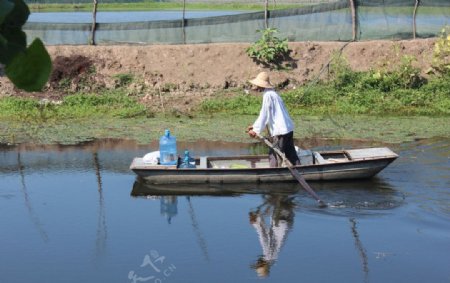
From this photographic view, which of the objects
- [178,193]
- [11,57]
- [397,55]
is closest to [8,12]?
[11,57]

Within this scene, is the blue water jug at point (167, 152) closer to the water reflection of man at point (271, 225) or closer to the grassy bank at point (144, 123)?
the water reflection of man at point (271, 225)

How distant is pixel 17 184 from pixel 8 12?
875cm

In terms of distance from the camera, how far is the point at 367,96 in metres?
14.7

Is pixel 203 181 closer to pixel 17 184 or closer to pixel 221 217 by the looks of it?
pixel 221 217

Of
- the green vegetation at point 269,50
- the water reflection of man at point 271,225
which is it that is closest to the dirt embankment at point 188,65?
the green vegetation at point 269,50

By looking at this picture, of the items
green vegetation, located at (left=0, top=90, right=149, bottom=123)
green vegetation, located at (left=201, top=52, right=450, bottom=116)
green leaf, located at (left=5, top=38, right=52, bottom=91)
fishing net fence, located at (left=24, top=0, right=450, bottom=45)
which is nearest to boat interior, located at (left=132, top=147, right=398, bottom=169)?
green vegetation, located at (left=201, top=52, right=450, bottom=116)

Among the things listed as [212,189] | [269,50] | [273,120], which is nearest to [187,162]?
[212,189]

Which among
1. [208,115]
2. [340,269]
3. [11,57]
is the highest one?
[11,57]

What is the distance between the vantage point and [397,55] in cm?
1588

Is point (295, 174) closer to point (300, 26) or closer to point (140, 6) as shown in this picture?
point (300, 26)

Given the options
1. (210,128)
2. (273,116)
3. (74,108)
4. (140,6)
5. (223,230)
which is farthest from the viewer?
(140,6)

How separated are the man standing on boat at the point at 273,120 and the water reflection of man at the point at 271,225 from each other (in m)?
0.69

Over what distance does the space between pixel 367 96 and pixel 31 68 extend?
13.6m

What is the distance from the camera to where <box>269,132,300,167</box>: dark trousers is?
898cm
